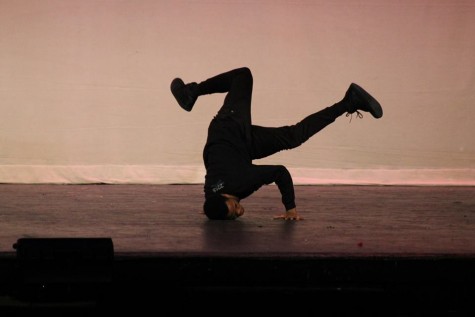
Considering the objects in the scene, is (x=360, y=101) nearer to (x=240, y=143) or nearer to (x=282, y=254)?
(x=240, y=143)

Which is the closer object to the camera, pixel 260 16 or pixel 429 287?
pixel 429 287

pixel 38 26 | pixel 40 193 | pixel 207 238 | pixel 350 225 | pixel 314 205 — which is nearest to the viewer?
pixel 207 238

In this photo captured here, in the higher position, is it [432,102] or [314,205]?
[432,102]

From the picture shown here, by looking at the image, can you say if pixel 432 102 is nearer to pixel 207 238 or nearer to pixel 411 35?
pixel 411 35

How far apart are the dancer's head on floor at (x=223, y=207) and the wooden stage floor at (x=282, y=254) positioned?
0.15ft

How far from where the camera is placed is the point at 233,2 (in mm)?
6309

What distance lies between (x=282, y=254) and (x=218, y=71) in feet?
11.1

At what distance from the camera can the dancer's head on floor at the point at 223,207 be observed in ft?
13.4

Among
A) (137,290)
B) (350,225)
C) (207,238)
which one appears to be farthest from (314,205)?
(137,290)

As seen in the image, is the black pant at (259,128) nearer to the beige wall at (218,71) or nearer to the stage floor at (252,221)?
the stage floor at (252,221)

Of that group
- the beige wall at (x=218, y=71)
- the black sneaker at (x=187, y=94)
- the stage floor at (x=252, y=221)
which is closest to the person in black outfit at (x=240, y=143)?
the black sneaker at (x=187, y=94)

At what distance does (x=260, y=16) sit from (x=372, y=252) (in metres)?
3.46

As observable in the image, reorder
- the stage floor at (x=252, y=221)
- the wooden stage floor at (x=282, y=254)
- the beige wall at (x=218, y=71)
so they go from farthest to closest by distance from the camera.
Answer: the beige wall at (x=218, y=71)
the stage floor at (x=252, y=221)
the wooden stage floor at (x=282, y=254)

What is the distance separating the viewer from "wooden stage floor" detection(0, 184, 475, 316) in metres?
3.01
